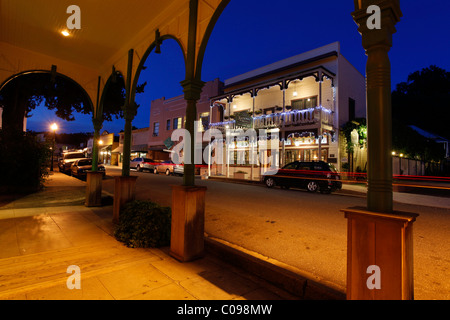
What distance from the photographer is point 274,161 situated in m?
19.2

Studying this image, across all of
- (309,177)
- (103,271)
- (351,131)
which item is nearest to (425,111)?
(351,131)

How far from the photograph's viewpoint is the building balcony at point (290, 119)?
14898 millimetres

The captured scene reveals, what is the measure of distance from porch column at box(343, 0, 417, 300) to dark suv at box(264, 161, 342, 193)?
10.5 metres

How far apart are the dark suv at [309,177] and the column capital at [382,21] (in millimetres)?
10555

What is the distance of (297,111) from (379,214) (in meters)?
14.9

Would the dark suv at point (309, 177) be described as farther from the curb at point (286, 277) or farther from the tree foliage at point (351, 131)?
the curb at point (286, 277)

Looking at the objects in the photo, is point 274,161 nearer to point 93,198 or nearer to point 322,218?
point 322,218

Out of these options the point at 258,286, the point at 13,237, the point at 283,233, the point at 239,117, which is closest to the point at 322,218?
the point at 283,233

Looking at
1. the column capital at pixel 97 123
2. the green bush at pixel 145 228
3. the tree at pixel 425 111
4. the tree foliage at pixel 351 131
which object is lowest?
the green bush at pixel 145 228

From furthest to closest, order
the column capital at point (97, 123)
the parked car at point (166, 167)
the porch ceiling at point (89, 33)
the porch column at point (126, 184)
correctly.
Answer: the parked car at point (166, 167), the column capital at point (97, 123), the porch column at point (126, 184), the porch ceiling at point (89, 33)

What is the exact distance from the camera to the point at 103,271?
3.21 m

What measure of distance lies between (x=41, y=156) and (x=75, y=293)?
10.0 metres

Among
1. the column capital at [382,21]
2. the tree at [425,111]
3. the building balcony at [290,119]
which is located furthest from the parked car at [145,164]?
the tree at [425,111]

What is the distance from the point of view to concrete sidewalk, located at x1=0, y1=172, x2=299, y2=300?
2707 millimetres
